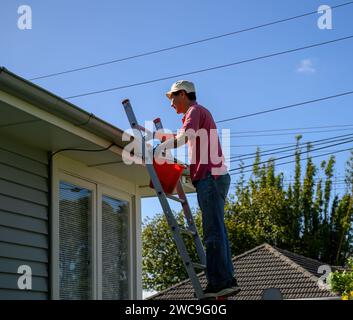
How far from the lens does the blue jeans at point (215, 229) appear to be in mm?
4746

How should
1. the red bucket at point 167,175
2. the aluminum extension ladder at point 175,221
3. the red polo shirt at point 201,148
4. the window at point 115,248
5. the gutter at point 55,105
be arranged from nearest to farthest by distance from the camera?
1. the aluminum extension ladder at point 175,221
2. the red polo shirt at point 201,148
3. the red bucket at point 167,175
4. the gutter at point 55,105
5. the window at point 115,248

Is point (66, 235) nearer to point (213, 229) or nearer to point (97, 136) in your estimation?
point (97, 136)

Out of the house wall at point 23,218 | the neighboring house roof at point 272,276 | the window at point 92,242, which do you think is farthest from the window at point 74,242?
the neighboring house roof at point 272,276

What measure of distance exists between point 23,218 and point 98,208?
129cm

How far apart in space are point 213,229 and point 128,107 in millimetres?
1212

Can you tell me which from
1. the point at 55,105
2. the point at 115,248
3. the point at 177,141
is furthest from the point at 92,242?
the point at 177,141

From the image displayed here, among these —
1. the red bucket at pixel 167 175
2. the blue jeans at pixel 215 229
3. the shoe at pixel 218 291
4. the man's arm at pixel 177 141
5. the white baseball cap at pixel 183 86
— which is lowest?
the shoe at pixel 218 291

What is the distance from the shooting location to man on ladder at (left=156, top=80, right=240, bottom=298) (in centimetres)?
475

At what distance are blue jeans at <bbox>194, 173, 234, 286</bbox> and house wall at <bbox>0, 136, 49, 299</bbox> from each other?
2.30 meters

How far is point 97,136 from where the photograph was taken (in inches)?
272

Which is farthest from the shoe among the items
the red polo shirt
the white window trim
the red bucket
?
the white window trim

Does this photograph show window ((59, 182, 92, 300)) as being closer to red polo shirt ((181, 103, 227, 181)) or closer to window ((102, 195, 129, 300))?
window ((102, 195, 129, 300))

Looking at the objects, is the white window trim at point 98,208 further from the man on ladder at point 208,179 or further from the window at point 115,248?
the man on ladder at point 208,179

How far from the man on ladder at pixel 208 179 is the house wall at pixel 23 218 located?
6.52 feet
